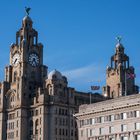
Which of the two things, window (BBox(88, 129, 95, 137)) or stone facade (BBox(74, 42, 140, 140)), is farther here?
window (BBox(88, 129, 95, 137))

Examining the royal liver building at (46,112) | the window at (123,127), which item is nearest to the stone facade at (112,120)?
the window at (123,127)

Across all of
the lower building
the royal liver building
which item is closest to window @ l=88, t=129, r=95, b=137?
the lower building

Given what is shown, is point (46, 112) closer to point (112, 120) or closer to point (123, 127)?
point (112, 120)

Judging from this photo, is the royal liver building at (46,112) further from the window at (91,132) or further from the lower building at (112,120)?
the window at (91,132)

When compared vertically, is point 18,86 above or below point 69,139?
above

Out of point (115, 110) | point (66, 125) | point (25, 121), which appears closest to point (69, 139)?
point (66, 125)

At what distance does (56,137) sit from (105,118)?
4474 centimetres

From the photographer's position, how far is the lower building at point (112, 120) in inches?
5423

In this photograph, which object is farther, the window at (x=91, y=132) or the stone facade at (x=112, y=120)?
the window at (x=91, y=132)

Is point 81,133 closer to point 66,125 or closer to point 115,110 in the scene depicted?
point 115,110

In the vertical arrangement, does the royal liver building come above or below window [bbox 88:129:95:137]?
above

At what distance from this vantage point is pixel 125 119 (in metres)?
140

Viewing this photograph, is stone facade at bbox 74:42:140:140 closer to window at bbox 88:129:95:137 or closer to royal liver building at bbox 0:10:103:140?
window at bbox 88:129:95:137

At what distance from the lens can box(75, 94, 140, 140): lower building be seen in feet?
452
